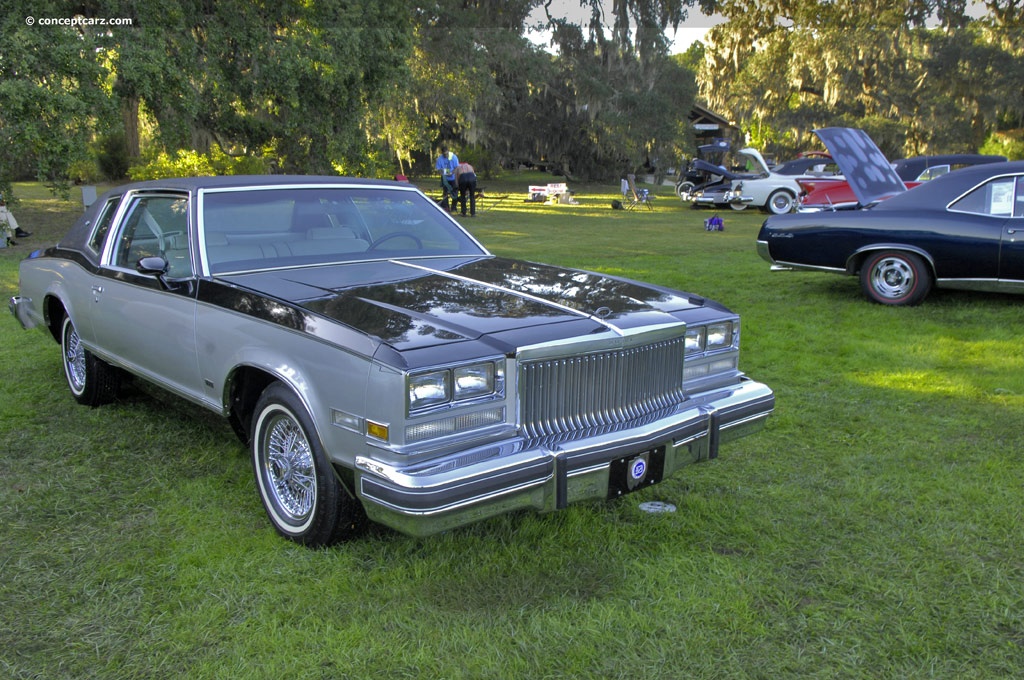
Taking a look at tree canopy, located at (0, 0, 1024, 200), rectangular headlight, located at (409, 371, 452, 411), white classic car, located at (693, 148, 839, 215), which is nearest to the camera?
rectangular headlight, located at (409, 371, 452, 411)

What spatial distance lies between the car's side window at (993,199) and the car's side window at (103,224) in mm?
7582

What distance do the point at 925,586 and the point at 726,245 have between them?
1228 cm

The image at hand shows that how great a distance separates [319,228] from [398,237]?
17.8 inches

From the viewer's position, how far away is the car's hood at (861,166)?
31.7 ft

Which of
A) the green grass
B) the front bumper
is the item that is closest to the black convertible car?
the green grass

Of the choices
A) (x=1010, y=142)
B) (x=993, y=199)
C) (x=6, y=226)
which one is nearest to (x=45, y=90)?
(x=6, y=226)

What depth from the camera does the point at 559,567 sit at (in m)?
3.49

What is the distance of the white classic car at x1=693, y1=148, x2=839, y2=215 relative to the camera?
2211cm

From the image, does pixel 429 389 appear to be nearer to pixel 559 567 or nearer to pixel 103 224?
pixel 559 567

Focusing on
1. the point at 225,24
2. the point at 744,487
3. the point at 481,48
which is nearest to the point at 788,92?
the point at 481,48

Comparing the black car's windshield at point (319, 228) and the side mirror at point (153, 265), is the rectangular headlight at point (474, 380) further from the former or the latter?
the side mirror at point (153, 265)

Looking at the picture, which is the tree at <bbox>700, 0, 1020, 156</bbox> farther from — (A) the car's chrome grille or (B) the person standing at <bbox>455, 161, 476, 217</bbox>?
(A) the car's chrome grille

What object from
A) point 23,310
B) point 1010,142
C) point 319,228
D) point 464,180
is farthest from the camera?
point 1010,142

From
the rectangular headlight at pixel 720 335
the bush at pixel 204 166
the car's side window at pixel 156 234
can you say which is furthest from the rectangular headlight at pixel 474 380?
the bush at pixel 204 166
